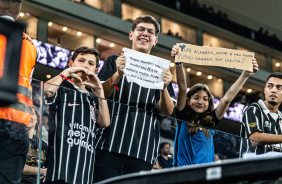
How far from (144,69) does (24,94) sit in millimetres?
1262

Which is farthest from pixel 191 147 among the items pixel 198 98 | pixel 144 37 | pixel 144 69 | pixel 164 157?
pixel 144 37

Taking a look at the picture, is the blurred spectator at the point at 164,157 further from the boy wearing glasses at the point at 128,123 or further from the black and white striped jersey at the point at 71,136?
the black and white striped jersey at the point at 71,136

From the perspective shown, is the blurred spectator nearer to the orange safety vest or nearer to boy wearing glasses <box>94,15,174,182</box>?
boy wearing glasses <box>94,15,174,182</box>

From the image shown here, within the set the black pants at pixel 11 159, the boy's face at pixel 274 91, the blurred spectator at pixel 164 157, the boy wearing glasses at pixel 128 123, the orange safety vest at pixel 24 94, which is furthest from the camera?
the boy's face at pixel 274 91

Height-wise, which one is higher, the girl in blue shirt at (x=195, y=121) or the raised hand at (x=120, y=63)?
the raised hand at (x=120, y=63)

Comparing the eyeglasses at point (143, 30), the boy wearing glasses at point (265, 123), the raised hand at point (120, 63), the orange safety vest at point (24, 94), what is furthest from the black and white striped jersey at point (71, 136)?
the boy wearing glasses at point (265, 123)

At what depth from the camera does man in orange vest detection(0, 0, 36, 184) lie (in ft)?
11.6

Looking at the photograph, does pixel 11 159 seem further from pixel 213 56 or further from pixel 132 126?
pixel 213 56

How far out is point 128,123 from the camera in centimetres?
428

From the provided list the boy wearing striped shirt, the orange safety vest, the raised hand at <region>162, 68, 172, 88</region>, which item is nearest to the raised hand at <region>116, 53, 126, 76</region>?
the boy wearing striped shirt

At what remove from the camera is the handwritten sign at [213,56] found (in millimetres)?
4906

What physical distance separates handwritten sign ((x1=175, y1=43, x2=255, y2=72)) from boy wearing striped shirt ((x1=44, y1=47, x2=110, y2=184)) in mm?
1063

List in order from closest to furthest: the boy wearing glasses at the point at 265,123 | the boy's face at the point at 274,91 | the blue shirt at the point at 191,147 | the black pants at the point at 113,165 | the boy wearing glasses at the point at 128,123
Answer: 1. the black pants at the point at 113,165
2. the boy wearing glasses at the point at 128,123
3. the blue shirt at the point at 191,147
4. the boy wearing glasses at the point at 265,123
5. the boy's face at the point at 274,91

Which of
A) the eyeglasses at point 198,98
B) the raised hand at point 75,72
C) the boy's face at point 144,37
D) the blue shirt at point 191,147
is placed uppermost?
the boy's face at point 144,37
